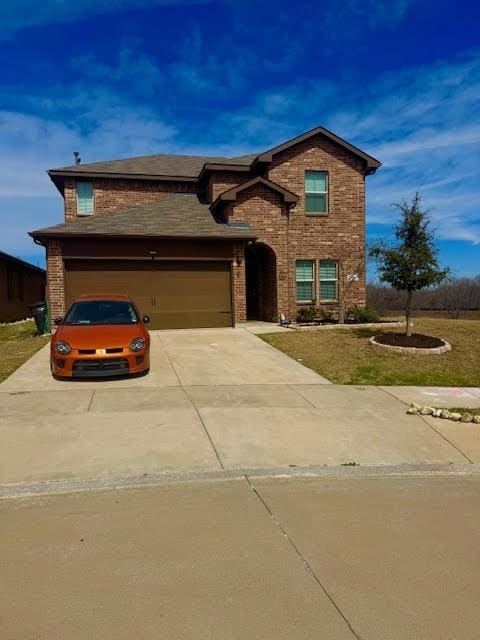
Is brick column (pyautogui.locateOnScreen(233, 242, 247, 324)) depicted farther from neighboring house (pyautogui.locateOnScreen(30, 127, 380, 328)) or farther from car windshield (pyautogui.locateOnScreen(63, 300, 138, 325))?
car windshield (pyautogui.locateOnScreen(63, 300, 138, 325))

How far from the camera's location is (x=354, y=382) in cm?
902

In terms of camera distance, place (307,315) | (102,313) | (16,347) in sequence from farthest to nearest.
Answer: (307,315), (16,347), (102,313)

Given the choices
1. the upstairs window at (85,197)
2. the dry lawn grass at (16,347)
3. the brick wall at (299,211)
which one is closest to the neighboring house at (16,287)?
the upstairs window at (85,197)

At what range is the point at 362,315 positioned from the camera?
17.3 meters

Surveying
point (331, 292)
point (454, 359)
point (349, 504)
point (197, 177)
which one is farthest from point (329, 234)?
point (349, 504)

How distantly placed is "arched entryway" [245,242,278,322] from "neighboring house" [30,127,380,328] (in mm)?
44

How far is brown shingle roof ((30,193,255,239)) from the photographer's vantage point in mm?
15312

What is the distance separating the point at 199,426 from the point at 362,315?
1231 centimetres

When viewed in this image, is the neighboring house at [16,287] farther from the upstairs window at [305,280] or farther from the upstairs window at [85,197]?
the upstairs window at [305,280]

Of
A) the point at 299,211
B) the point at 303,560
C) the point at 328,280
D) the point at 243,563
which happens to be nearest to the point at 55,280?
the point at 299,211

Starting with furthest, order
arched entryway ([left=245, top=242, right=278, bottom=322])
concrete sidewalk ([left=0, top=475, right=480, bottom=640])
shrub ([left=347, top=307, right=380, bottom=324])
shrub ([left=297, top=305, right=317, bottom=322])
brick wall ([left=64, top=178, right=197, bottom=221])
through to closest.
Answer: brick wall ([left=64, top=178, right=197, bottom=221]), arched entryway ([left=245, top=242, right=278, bottom=322]), shrub ([left=297, top=305, right=317, bottom=322]), shrub ([left=347, top=307, right=380, bottom=324]), concrete sidewalk ([left=0, top=475, right=480, bottom=640])

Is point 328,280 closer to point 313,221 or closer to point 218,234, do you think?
point 313,221

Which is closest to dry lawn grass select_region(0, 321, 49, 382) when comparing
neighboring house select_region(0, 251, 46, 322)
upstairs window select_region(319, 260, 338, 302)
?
neighboring house select_region(0, 251, 46, 322)

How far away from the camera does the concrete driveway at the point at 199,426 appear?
5.05m
